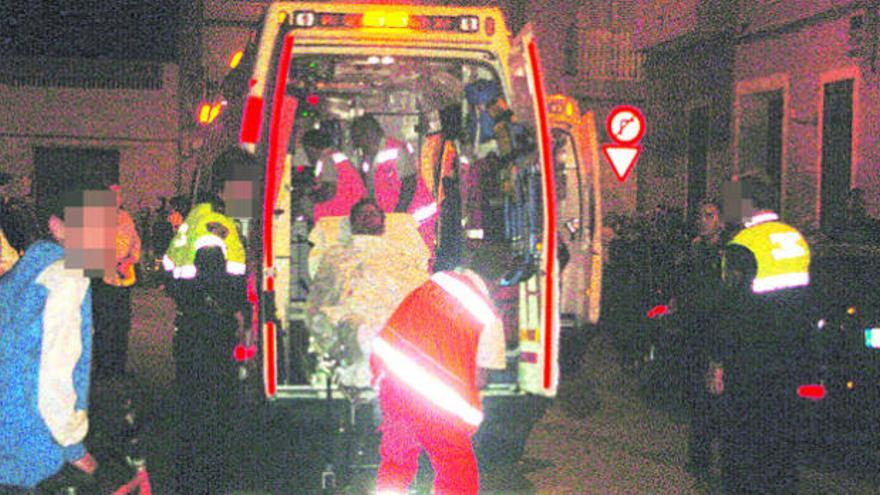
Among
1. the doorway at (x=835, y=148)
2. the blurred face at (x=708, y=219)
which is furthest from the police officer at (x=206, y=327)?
the doorway at (x=835, y=148)

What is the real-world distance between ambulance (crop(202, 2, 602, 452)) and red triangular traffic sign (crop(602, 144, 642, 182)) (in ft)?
21.8

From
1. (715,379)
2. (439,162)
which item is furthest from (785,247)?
(439,162)

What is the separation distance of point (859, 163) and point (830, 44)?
1963mm

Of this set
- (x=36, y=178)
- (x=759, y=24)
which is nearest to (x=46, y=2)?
(x=36, y=178)

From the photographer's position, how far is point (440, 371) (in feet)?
16.7

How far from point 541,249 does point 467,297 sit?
1.43 metres

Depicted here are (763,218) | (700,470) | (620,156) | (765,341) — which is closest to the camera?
(765,341)

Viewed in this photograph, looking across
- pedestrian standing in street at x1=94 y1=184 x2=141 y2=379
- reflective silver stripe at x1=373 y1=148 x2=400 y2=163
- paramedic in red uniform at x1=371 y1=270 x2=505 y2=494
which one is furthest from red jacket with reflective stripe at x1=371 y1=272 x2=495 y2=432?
reflective silver stripe at x1=373 y1=148 x2=400 y2=163

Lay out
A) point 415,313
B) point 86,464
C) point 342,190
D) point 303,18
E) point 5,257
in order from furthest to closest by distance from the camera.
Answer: point 342,190
point 5,257
point 303,18
point 415,313
point 86,464

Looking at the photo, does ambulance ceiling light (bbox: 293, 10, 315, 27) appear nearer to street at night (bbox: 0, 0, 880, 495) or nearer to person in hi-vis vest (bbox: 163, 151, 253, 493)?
street at night (bbox: 0, 0, 880, 495)

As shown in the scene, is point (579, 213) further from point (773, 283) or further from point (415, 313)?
point (415, 313)

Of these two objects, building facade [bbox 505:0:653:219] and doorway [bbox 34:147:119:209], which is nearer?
building facade [bbox 505:0:653:219]

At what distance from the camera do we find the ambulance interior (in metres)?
6.86

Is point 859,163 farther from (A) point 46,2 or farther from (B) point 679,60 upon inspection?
(A) point 46,2
